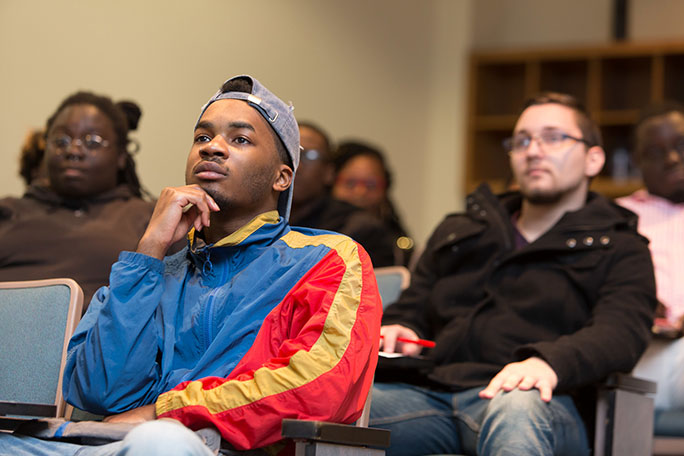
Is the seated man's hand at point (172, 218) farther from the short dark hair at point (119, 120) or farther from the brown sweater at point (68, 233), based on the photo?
the short dark hair at point (119, 120)

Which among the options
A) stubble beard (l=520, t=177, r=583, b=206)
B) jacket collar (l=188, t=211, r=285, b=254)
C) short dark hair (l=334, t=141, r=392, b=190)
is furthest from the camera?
short dark hair (l=334, t=141, r=392, b=190)

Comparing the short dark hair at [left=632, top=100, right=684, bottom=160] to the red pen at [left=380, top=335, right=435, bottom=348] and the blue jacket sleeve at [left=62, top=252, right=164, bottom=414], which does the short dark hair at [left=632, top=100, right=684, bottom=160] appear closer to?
the red pen at [left=380, top=335, right=435, bottom=348]

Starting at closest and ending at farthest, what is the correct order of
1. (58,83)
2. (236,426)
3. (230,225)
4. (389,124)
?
(236,426), (230,225), (58,83), (389,124)

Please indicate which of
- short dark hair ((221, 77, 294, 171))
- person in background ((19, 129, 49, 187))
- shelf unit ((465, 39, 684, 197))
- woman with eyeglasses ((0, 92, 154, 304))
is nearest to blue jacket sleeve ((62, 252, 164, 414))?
short dark hair ((221, 77, 294, 171))

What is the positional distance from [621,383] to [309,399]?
1.02 m

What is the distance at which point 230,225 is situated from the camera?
2074mm

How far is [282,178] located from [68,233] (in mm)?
1110

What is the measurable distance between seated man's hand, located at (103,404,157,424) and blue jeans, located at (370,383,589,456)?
0.76 m

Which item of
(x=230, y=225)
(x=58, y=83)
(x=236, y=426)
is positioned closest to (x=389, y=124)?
(x=58, y=83)

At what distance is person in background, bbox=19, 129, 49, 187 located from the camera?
3639 millimetres

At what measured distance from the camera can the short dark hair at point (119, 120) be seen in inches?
126

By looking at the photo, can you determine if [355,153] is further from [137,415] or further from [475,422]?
[137,415]

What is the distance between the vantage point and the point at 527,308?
105 inches

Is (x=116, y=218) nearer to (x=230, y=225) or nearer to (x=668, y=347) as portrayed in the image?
(x=230, y=225)
